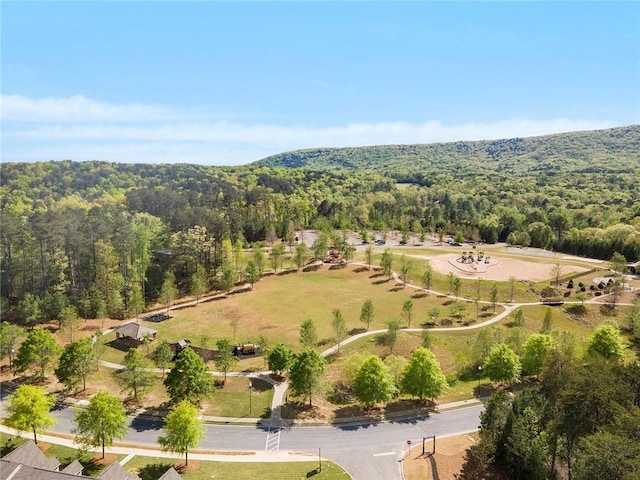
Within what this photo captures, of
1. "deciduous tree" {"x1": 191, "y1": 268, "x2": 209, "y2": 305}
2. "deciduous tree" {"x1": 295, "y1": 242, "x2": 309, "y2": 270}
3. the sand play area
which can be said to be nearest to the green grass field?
"deciduous tree" {"x1": 191, "y1": 268, "x2": 209, "y2": 305}

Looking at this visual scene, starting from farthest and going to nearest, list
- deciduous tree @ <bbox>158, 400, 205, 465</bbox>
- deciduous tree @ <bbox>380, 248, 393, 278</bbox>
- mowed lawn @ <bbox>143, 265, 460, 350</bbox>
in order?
deciduous tree @ <bbox>380, 248, 393, 278</bbox> < mowed lawn @ <bbox>143, 265, 460, 350</bbox> < deciduous tree @ <bbox>158, 400, 205, 465</bbox>

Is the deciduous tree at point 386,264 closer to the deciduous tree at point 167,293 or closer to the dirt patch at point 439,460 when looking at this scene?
the deciduous tree at point 167,293

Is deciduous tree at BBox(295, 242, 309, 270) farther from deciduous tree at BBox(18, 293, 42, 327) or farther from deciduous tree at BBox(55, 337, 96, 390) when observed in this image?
deciduous tree at BBox(55, 337, 96, 390)

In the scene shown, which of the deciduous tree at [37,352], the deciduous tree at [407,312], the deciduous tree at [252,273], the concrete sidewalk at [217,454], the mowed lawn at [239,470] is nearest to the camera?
the mowed lawn at [239,470]

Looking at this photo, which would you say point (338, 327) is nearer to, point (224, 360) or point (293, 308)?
point (293, 308)

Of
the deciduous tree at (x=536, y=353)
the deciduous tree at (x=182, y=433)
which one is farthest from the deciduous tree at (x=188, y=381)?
the deciduous tree at (x=536, y=353)
